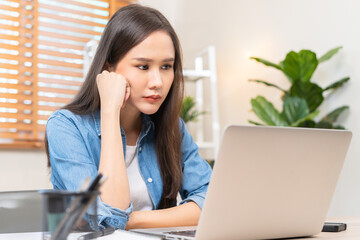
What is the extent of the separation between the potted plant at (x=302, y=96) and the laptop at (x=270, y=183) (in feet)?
5.05

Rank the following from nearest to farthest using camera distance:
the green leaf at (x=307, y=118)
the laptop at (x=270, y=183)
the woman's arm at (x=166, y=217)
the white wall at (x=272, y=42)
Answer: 1. the laptop at (x=270, y=183)
2. the woman's arm at (x=166, y=217)
3. the green leaf at (x=307, y=118)
4. the white wall at (x=272, y=42)

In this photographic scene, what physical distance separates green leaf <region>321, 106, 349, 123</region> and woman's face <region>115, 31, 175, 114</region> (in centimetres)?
140

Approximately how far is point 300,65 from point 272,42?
59cm

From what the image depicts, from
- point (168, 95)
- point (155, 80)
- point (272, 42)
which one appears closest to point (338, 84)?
point (272, 42)

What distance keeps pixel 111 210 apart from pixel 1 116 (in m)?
2.34

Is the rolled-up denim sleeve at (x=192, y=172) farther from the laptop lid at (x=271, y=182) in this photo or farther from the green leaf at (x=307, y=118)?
the green leaf at (x=307, y=118)

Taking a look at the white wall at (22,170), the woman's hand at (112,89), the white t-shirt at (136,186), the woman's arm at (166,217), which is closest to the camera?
the woman's arm at (166,217)

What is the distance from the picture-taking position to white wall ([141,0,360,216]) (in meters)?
2.47

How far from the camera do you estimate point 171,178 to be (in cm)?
144

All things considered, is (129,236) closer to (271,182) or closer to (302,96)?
(271,182)

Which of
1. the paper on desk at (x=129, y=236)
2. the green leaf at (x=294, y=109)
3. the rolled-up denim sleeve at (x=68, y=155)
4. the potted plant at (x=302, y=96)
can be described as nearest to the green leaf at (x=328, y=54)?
the potted plant at (x=302, y=96)

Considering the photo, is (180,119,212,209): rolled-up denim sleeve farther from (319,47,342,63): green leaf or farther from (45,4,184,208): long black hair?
(319,47,342,63): green leaf

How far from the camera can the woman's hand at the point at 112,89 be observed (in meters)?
1.28

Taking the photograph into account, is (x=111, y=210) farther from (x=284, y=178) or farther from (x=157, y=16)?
(x=157, y=16)
